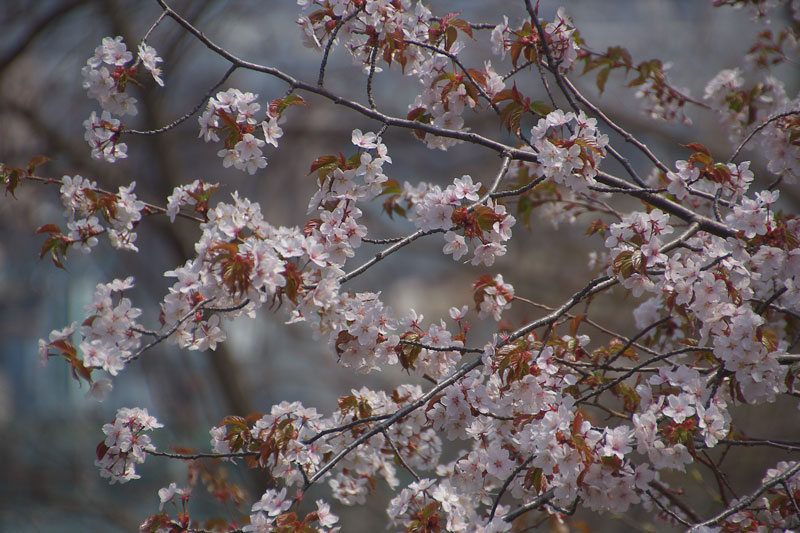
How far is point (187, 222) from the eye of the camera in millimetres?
5426

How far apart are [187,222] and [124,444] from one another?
4.04 metres

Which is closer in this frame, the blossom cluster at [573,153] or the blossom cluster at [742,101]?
the blossom cluster at [573,153]

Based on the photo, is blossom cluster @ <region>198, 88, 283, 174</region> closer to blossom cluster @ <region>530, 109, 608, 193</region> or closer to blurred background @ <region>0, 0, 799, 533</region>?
blossom cluster @ <region>530, 109, 608, 193</region>

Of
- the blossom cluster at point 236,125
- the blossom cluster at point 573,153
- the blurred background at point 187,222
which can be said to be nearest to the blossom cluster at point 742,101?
the blossom cluster at point 573,153

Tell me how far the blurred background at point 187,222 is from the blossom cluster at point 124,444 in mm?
2848

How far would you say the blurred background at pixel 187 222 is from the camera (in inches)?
193

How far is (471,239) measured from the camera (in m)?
1.57

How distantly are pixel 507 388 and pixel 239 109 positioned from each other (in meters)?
0.98

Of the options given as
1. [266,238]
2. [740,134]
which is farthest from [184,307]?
[740,134]

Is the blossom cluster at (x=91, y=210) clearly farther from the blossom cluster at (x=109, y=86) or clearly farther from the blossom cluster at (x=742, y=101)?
the blossom cluster at (x=742, y=101)

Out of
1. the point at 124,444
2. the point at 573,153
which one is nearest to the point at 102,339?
the point at 124,444

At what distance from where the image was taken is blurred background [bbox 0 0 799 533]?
16.1ft

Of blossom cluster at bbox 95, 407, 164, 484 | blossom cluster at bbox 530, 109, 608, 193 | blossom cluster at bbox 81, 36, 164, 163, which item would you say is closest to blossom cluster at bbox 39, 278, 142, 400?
blossom cluster at bbox 95, 407, 164, 484

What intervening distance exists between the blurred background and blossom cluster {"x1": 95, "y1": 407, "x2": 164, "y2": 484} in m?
2.85
